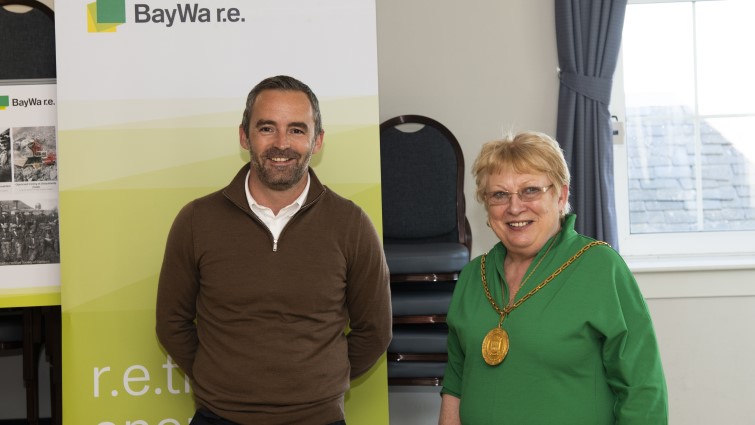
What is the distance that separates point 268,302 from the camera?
7.20 feet

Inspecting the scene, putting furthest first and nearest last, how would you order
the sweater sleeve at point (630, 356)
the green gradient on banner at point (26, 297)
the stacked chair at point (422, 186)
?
1. the stacked chair at point (422, 186)
2. the green gradient on banner at point (26, 297)
3. the sweater sleeve at point (630, 356)

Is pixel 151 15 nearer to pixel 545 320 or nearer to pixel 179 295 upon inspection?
pixel 179 295

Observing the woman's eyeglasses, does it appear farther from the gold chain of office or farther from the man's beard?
the man's beard

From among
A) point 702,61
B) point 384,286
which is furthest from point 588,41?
point 384,286

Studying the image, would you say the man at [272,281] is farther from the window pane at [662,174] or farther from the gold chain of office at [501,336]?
the window pane at [662,174]

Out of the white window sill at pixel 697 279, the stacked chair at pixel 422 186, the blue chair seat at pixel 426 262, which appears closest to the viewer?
the blue chair seat at pixel 426 262

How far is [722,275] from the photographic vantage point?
12.3 feet

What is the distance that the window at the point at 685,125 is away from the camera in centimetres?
399

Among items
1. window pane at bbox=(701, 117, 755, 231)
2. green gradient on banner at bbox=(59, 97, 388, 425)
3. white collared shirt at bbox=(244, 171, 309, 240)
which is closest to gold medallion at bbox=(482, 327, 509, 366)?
white collared shirt at bbox=(244, 171, 309, 240)

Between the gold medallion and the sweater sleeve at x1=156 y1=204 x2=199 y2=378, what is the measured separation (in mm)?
914

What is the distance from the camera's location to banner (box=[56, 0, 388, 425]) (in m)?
2.59

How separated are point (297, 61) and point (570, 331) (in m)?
1.35

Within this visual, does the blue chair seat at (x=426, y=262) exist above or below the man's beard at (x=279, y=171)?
below

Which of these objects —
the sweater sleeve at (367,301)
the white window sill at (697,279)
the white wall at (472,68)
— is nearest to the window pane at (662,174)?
the white window sill at (697,279)
